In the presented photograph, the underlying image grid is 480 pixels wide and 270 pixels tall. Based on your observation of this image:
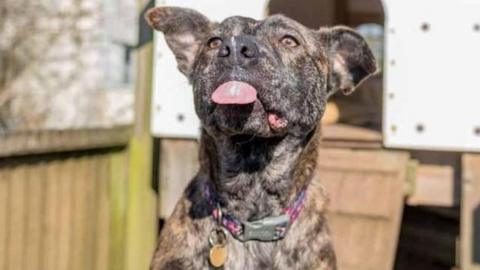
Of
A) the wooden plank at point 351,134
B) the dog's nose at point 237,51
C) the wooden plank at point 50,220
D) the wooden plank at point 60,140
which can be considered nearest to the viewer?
the dog's nose at point 237,51

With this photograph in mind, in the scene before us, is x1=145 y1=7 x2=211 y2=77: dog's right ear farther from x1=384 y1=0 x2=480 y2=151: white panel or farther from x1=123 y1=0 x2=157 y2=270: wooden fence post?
x1=384 y1=0 x2=480 y2=151: white panel

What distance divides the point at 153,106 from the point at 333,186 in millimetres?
1067

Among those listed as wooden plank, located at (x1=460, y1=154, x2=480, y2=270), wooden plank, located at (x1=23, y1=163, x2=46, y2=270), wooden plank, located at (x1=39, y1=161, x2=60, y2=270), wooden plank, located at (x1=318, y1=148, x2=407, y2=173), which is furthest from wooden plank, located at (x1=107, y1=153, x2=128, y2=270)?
wooden plank, located at (x1=460, y1=154, x2=480, y2=270)

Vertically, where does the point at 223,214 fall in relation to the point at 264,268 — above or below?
above

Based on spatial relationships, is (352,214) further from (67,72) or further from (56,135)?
(67,72)

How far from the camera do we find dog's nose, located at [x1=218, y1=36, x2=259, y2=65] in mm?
2455

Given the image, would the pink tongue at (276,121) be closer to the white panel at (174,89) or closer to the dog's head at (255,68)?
the dog's head at (255,68)

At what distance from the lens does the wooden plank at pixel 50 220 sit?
3.54m

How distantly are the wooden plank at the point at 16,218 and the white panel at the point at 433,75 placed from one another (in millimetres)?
1788

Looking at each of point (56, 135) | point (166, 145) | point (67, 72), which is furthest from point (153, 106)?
point (67, 72)

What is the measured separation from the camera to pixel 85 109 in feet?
35.7

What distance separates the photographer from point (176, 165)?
13.3 feet

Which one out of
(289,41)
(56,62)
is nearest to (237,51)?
(289,41)

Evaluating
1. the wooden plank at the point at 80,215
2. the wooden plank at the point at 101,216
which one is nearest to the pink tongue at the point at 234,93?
the wooden plank at the point at 80,215
